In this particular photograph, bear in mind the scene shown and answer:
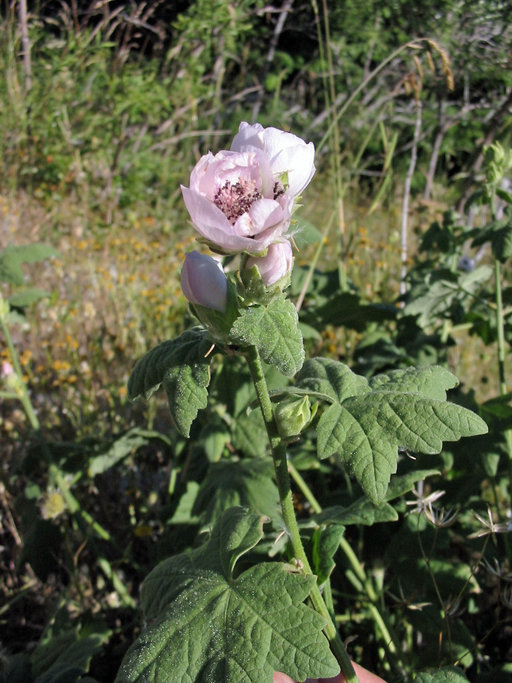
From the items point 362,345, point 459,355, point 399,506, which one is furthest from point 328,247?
point 399,506

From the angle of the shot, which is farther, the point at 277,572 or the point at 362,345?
the point at 362,345

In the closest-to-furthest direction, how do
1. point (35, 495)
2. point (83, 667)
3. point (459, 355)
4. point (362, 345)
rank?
point (83, 667) < point (35, 495) < point (362, 345) < point (459, 355)

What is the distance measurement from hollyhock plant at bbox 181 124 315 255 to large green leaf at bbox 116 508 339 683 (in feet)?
1.48

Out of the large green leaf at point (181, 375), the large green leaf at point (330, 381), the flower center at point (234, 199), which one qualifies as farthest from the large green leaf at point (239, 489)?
the flower center at point (234, 199)

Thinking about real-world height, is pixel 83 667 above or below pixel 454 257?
below

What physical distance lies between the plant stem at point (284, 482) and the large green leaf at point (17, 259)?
3.75 ft

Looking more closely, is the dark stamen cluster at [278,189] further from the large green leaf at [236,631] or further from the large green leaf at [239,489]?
the large green leaf at [239,489]

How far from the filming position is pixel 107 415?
2557 mm

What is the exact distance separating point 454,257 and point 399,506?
3.27 feet

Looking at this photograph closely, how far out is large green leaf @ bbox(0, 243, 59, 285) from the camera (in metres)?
1.82

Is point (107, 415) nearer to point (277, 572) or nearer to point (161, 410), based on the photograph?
point (161, 410)

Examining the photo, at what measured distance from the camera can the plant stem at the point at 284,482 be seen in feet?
3.02

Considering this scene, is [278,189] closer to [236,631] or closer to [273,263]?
[273,263]

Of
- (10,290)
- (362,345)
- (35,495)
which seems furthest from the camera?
(10,290)
